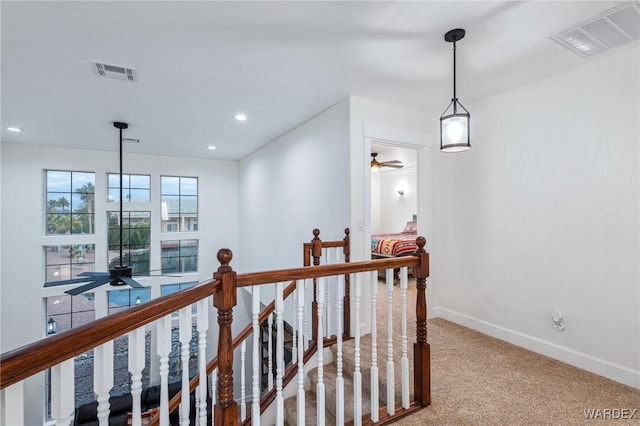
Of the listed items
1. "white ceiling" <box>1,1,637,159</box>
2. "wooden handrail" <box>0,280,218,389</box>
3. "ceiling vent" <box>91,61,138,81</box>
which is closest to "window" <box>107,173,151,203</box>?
"white ceiling" <box>1,1,637,159</box>

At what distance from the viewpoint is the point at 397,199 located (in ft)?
28.1

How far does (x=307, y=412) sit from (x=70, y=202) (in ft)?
18.0

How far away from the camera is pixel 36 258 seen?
5086 mm

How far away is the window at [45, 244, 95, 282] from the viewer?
5336 mm

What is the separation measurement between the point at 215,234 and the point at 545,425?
19.7ft

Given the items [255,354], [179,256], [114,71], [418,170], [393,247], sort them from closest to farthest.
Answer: [255,354]
[114,71]
[418,170]
[393,247]
[179,256]

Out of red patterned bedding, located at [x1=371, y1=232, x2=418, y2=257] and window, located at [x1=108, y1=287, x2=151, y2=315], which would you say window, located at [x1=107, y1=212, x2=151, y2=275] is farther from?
red patterned bedding, located at [x1=371, y1=232, x2=418, y2=257]

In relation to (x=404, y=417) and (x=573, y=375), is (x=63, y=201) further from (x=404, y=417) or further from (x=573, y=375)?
(x=573, y=375)

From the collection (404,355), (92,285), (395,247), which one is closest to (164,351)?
(404,355)

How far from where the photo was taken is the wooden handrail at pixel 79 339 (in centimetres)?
76

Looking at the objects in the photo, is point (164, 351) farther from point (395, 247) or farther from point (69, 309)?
point (69, 309)

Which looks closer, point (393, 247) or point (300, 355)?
point (300, 355)

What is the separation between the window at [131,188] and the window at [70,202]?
0.30 meters

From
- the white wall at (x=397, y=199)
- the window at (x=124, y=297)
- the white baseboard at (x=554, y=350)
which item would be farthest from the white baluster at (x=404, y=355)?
the white wall at (x=397, y=199)
